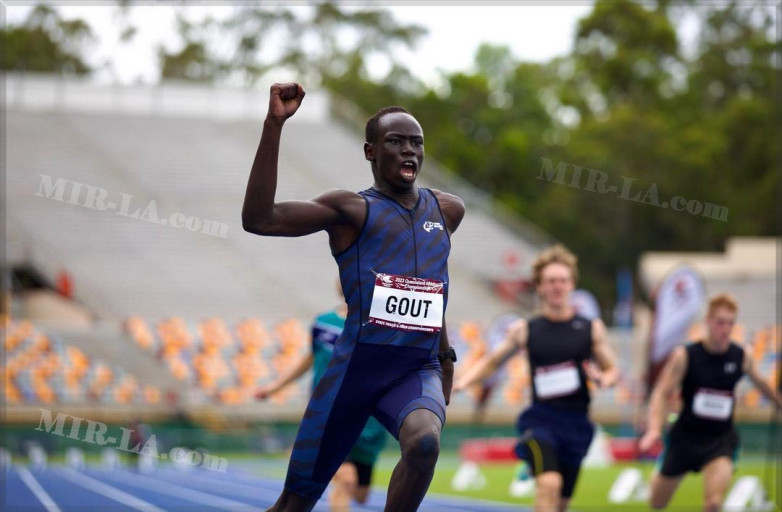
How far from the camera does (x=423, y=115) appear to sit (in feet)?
176

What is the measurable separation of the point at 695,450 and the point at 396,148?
513 centimetres

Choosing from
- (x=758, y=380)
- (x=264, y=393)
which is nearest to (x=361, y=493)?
(x=264, y=393)

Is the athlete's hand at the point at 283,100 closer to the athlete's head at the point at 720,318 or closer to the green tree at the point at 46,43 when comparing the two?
the athlete's head at the point at 720,318

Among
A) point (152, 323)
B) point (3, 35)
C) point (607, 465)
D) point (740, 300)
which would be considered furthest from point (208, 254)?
point (3, 35)

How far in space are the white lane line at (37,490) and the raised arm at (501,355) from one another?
5154 millimetres

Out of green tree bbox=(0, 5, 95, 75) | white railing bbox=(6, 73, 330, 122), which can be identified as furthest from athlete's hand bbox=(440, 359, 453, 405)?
green tree bbox=(0, 5, 95, 75)

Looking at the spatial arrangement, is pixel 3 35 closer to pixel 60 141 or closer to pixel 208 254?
pixel 60 141

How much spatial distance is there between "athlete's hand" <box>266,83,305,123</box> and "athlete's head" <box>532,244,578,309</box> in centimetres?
427

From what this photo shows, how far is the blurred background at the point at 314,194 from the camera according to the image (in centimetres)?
2731

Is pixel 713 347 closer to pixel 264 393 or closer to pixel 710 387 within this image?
pixel 710 387

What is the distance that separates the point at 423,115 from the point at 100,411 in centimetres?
2965

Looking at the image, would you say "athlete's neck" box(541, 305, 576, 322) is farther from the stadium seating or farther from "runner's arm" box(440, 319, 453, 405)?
the stadium seating

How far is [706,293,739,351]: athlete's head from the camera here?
9.98 metres

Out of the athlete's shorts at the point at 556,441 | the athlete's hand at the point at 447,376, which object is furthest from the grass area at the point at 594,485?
the athlete's hand at the point at 447,376
